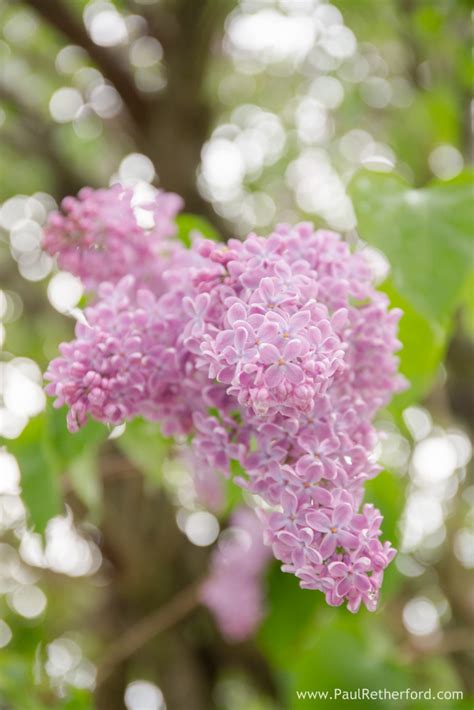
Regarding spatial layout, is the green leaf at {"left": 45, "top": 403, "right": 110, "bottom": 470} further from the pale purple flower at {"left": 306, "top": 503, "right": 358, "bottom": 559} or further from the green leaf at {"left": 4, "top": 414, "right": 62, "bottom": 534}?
the pale purple flower at {"left": 306, "top": 503, "right": 358, "bottom": 559}

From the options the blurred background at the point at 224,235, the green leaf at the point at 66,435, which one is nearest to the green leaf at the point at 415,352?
the blurred background at the point at 224,235

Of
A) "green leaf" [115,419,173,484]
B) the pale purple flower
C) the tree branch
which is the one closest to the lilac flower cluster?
the pale purple flower

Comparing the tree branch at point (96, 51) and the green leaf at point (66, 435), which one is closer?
the green leaf at point (66, 435)

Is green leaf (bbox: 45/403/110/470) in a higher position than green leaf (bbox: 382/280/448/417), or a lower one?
higher

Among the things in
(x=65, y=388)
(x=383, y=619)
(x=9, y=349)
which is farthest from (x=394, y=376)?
(x=9, y=349)

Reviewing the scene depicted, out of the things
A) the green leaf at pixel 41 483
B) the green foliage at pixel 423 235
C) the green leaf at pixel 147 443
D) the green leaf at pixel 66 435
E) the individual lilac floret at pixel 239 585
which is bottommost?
the individual lilac floret at pixel 239 585

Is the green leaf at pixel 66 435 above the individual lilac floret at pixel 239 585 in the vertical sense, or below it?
above

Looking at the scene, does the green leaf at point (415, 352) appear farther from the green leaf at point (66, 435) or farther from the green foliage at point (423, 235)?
the green leaf at point (66, 435)

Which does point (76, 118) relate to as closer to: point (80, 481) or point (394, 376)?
point (80, 481)
